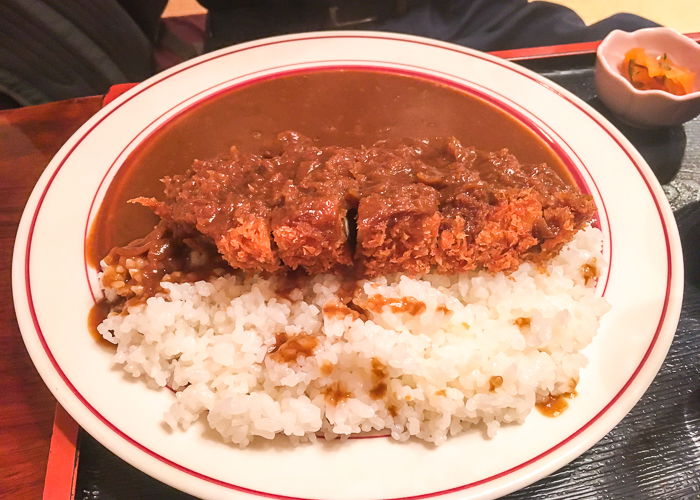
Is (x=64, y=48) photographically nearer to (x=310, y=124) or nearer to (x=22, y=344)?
(x=310, y=124)

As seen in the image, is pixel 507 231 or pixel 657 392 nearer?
pixel 507 231

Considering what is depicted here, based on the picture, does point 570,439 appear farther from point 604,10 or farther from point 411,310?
point 604,10

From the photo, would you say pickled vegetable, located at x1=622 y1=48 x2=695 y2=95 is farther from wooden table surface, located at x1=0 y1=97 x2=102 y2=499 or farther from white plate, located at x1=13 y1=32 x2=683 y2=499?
wooden table surface, located at x1=0 y1=97 x2=102 y2=499

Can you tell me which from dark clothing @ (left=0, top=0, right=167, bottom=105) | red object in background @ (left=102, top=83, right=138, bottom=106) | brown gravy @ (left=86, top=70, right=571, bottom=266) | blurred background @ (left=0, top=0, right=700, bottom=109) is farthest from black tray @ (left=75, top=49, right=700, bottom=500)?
dark clothing @ (left=0, top=0, right=167, bottom=105)

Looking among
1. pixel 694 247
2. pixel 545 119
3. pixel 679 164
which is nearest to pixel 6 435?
pixel 545 119

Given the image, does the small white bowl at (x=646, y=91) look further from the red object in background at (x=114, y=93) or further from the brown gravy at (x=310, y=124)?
the red object in background at (x=114, y=93)

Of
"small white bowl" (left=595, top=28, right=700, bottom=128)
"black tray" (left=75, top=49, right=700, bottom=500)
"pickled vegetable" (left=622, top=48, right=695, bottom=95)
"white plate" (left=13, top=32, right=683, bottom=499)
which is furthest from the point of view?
"pickled vegetable" (left=622, top=48, right=695, bottom=95)
